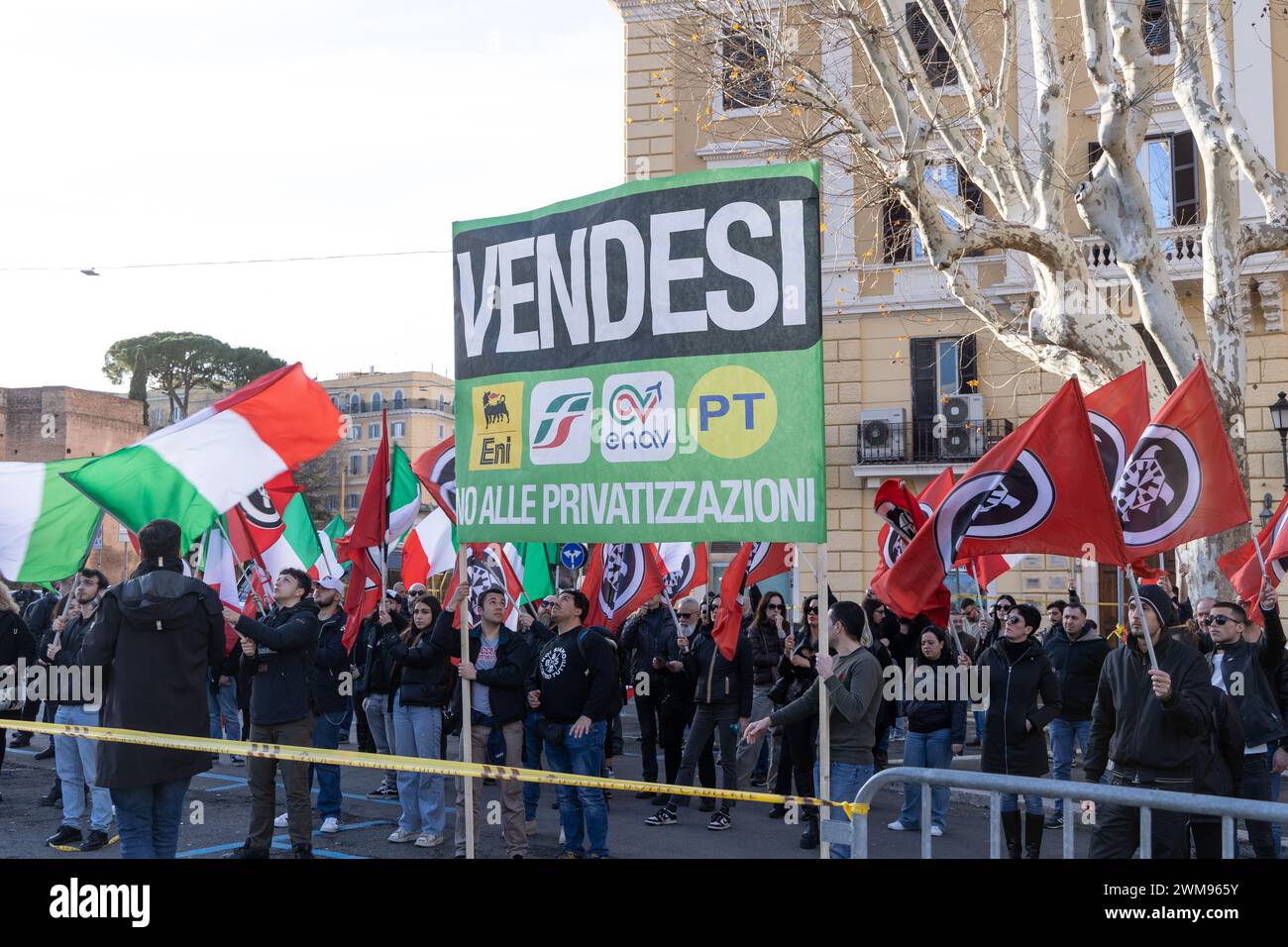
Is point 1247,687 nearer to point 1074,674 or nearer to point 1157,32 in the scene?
point 1074,674

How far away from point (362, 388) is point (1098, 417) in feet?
352

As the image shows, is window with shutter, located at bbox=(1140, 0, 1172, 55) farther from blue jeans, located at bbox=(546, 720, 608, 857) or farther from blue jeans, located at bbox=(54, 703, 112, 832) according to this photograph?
blue jeans, located at bbox=(54, 703, 112, 832)

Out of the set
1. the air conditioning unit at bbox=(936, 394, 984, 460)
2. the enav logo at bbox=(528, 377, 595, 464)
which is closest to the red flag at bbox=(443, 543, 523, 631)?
the enav logo at bbox=(528, 377, 595, 464)

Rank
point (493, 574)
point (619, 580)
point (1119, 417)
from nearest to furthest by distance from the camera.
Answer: point (1119, 417)
point (619, 580)
point (493, 574)

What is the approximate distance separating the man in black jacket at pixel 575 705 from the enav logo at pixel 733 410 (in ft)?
9.94

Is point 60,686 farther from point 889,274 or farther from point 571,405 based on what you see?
point 889,274

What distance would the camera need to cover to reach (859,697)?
7.32 m

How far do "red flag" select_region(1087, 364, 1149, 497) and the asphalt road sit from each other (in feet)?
8.71

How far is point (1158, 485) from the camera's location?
7883mm

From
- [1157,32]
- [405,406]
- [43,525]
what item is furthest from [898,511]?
[405,406]

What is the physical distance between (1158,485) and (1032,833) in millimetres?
2247
